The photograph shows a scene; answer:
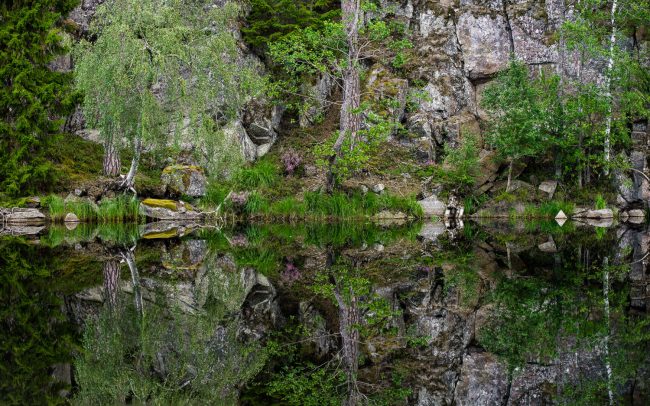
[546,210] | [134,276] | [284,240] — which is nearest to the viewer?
[134,276]

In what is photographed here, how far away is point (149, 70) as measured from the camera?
17.3 meters

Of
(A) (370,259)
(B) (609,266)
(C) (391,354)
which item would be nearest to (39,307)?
(C) (391,354)

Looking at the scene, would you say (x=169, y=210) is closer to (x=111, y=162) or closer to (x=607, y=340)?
(x=111, y=162)

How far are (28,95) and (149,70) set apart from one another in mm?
5180

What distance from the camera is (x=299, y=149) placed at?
2603 cm

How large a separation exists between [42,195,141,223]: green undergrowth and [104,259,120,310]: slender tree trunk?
33.7 ft

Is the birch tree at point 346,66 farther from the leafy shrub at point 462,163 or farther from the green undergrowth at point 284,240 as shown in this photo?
the leafy shrub at point 462,163

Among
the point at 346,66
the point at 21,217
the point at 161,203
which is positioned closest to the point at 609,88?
the point at 346,66

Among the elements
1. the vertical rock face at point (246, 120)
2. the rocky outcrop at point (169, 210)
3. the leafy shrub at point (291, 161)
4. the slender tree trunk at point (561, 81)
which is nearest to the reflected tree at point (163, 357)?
the rocky outcrop at point (169, 210)

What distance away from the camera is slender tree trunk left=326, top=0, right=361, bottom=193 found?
2014 centimetres

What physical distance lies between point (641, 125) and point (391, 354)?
76.6ft

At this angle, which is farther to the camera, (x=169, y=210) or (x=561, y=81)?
(x=561, y=81)

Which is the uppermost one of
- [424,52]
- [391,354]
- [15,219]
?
[424,52]

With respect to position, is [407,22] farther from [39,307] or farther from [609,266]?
[39,307]
